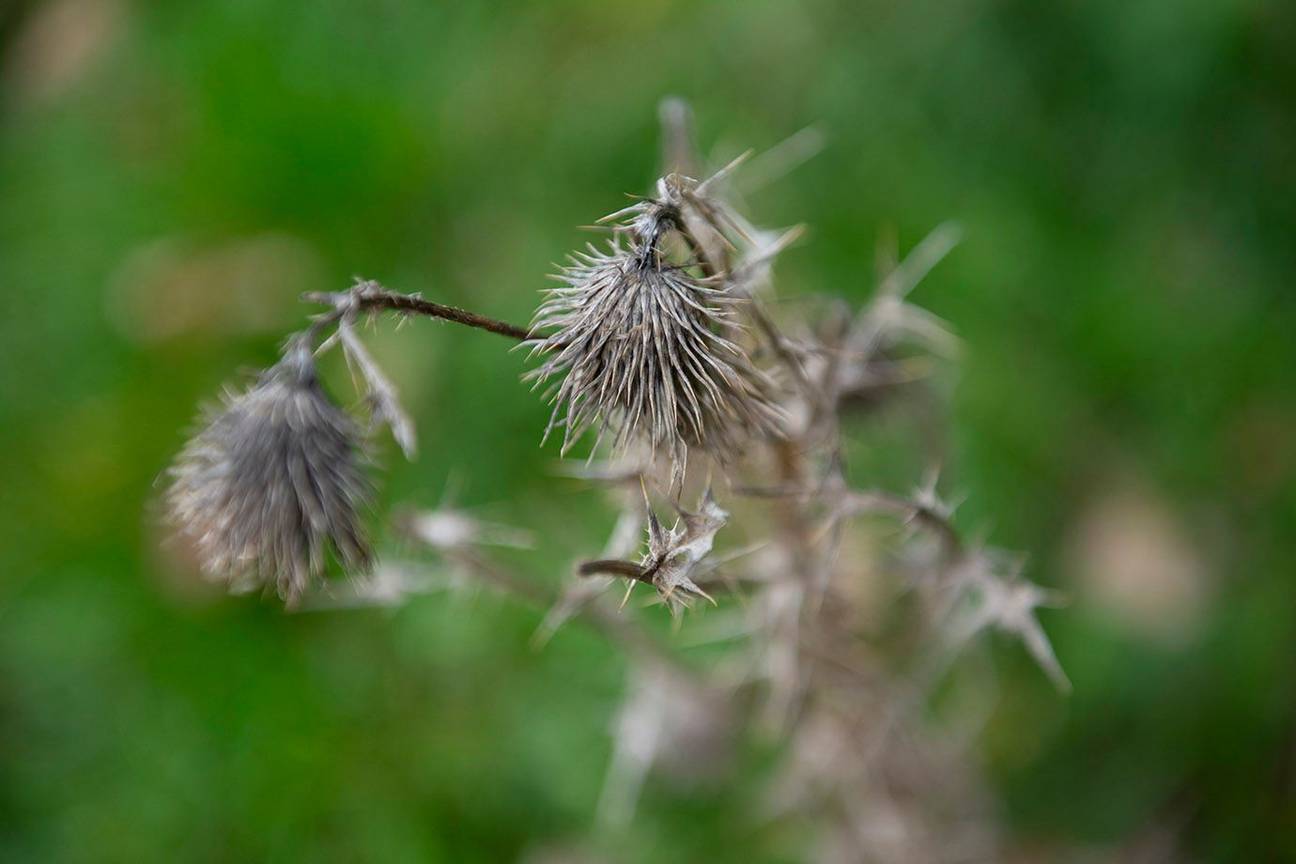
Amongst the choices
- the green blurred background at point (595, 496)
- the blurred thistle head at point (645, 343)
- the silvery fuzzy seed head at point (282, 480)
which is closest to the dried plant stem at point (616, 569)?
the blurred thistle head at point (645, 343)

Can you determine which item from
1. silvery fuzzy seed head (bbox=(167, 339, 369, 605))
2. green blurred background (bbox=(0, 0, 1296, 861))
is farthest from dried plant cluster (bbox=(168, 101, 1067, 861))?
green blurred background (bbox=(0, 0, 1296, 861))

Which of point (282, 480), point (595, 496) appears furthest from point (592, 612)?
A: point (595, 496)

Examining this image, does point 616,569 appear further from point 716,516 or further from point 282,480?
point 282,480

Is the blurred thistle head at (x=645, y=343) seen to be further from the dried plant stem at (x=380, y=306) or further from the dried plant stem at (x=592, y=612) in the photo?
the dried plant stem at (x=592, y=612)

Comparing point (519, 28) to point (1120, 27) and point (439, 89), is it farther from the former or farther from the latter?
point (1120, 27)

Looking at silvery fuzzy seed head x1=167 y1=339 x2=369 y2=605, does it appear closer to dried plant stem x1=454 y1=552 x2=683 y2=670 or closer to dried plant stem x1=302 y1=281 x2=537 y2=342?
dried plant stem x1=302 y1=281 x2=537 y2=342

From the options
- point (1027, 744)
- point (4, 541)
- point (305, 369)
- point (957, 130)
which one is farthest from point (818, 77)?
point (4, 541)
